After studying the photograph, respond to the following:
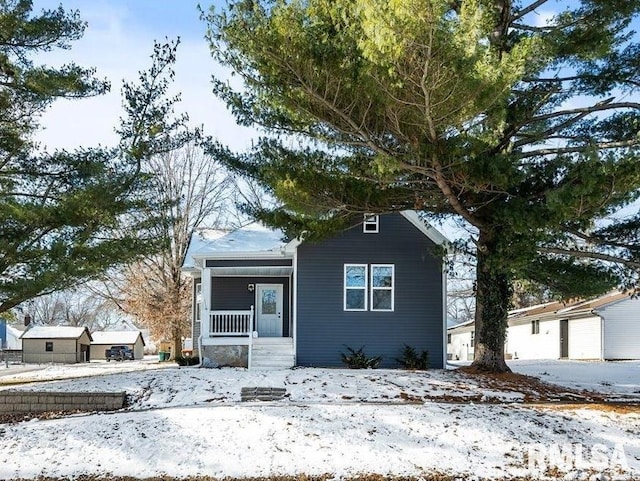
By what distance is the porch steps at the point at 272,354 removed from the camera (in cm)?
1711

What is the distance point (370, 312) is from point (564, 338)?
16490 mm

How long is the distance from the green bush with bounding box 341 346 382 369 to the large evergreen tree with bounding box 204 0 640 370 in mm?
2929

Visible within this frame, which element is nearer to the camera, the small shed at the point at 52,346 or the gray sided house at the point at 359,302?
the gray sided house at the point at 359,302

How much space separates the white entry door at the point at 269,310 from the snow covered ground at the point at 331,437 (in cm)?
715

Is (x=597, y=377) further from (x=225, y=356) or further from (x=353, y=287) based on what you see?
(x=225, y=356)

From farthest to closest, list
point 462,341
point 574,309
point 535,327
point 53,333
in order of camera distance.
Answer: point 462,341 < point 53,333 < point 535,327 < point 574,309

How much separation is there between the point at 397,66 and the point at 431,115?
4.68ft

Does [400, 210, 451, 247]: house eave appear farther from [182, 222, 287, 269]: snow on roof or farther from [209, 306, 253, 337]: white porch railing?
[209, 306, 253, 337]: white porch railing

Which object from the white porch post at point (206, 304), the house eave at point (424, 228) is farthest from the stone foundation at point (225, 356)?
the house eave at point (424, 228)

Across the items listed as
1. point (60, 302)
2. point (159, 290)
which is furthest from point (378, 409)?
point (60, 302)

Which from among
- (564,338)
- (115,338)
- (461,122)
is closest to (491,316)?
(461,122)

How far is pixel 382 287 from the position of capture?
58.1 ft

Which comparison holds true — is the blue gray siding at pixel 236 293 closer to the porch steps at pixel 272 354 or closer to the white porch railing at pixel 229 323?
the white porch railing at pixel 229 323

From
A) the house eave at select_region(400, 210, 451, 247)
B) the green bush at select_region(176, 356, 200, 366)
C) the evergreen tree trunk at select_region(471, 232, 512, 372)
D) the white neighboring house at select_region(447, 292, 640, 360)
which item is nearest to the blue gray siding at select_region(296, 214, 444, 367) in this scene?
the house eave at select_region(400, 210, 451, 247)
